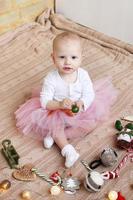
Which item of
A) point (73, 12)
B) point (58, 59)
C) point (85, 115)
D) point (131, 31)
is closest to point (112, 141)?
point (85, 115)

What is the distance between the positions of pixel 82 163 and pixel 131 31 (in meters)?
0.86

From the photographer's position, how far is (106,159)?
1.24 m

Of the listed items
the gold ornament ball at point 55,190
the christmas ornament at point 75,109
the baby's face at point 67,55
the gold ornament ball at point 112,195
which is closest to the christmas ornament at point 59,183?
the gold ornament ball at point 55,190

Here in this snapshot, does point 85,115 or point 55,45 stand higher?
point 55,45

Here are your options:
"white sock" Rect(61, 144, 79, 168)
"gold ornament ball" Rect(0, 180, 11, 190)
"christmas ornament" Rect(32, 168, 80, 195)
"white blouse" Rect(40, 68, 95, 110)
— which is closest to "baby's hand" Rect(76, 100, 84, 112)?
"white blouse" Rect(40, 68, 95, 110)

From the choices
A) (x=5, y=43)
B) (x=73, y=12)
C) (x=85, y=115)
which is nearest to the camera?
(x=85, y=115)

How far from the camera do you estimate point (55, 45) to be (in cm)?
128

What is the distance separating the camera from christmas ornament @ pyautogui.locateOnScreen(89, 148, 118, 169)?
1.24m

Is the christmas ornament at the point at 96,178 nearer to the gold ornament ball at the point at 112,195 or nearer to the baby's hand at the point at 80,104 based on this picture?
the gold ornament ball at the point at 112,195

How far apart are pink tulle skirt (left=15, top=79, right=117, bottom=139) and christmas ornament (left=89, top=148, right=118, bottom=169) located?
142 millimetres

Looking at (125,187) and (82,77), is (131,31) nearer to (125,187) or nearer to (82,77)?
(82,77)

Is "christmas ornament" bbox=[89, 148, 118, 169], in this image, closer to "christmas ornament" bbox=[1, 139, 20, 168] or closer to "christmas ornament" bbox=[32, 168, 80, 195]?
"christmas ornament" bbox=[32, 168, 80, 195]

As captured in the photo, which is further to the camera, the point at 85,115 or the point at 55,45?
the point at 85,115

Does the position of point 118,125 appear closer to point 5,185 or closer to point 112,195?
point 112,195
